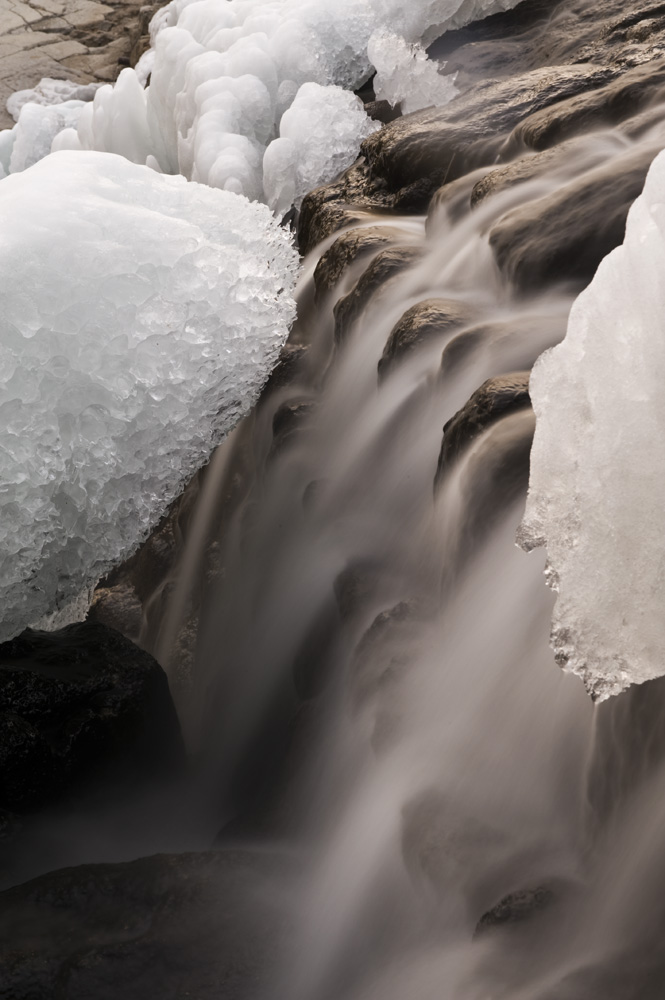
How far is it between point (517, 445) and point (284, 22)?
9.76 feet

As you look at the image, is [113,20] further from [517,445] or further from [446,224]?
[517,445]

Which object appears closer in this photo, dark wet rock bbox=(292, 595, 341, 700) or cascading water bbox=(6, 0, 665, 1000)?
cascading water bbox=(6, 0, 665, 1000)

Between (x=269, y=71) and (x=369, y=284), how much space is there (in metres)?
1.88

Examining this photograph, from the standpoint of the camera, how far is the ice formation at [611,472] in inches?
42.4

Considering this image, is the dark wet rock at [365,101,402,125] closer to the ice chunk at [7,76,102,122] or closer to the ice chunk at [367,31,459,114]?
the ice chunk at [367,31,459,114]

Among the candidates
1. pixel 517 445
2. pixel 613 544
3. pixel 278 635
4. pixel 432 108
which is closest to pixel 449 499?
pixel 517 445

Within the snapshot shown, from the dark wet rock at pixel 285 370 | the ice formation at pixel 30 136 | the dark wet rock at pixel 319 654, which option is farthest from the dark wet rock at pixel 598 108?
the ice formation at pixel 30 136

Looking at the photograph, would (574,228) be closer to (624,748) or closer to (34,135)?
(624,748)

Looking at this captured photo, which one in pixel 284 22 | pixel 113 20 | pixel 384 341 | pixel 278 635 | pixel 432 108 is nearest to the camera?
pixel 278 635

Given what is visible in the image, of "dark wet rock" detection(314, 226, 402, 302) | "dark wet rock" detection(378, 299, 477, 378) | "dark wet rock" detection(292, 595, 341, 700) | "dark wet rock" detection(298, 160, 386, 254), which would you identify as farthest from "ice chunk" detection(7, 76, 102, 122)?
"dark wet rock" detection(292, 595, 341, 700)

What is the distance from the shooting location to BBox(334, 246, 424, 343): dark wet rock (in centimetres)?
245

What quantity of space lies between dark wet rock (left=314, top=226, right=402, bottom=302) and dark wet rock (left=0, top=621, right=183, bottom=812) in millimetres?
1201

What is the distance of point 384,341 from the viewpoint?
2322 mm

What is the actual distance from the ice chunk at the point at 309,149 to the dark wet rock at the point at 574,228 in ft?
4.59
